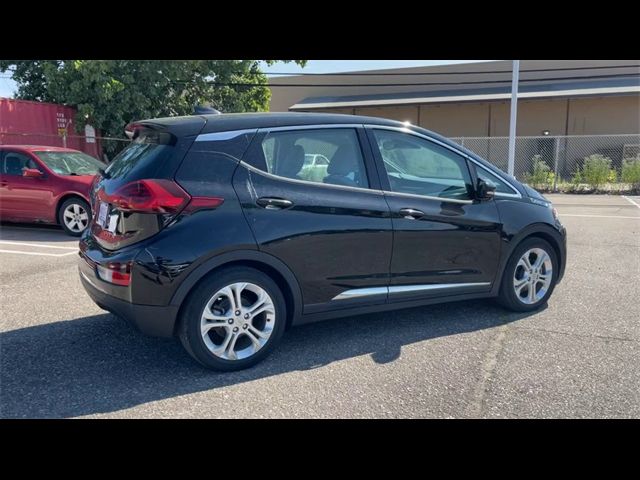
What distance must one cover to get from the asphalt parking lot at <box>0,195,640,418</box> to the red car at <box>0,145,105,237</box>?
332 cm

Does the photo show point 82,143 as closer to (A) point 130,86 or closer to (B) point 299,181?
(A) point 130,86

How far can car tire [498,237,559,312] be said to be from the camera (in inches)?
179

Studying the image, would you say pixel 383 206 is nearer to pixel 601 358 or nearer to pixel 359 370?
pixel 359 370

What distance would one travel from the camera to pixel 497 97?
23.2 metres

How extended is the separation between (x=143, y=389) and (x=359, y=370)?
4.73 feet

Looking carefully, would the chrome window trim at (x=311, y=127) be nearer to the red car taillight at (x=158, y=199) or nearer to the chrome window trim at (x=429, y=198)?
the chrome window trim at (x=429, y=198)

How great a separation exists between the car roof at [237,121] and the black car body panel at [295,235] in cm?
1

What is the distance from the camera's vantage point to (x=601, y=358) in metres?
3.69

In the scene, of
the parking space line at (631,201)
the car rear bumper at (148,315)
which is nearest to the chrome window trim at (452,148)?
the car rear bumper at (148,315)

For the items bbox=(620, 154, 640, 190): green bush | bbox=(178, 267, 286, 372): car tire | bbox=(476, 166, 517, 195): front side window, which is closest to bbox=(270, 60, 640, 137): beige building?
bbox=(620, 154, 640, 190): green bush

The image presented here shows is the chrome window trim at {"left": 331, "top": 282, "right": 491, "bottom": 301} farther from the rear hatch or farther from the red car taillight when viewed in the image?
the rear hatch

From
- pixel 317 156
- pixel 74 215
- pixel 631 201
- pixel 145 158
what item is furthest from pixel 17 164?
pixel 631 201

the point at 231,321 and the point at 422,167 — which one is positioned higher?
the point at 422,167

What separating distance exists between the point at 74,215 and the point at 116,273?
5.85 meters
